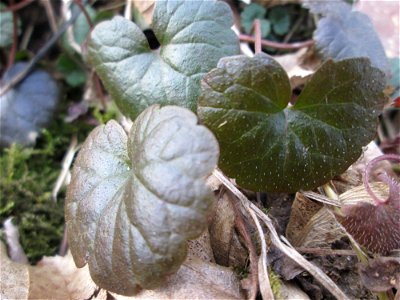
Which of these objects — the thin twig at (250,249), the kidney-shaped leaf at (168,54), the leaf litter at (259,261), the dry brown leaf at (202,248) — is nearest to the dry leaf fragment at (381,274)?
the leaf litter at (259,261)

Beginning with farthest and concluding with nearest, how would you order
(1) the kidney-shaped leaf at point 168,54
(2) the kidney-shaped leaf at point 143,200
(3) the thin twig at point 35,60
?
(3) the thin twig at point 35,60
(1) the kidney-shaped leaf at point 168,54
(2) the kidney-shaped leaf at point 143,200

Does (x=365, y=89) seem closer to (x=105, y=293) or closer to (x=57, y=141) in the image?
(x=105, y=293)

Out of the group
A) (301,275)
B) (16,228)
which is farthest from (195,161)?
(16,228)

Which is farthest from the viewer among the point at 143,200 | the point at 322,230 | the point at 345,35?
the point at 345,35

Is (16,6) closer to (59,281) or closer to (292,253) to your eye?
(59,281)

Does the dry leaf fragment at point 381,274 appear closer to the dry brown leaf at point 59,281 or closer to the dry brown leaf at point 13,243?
the dry brown leaf at point 59,281

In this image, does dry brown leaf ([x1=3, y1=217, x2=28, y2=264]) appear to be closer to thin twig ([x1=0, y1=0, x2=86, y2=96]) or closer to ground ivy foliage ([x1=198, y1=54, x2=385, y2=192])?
thin twig ([x1=0, y1=0, x2=86, y2=96])

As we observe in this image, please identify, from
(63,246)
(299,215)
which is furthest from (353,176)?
(63,246)
